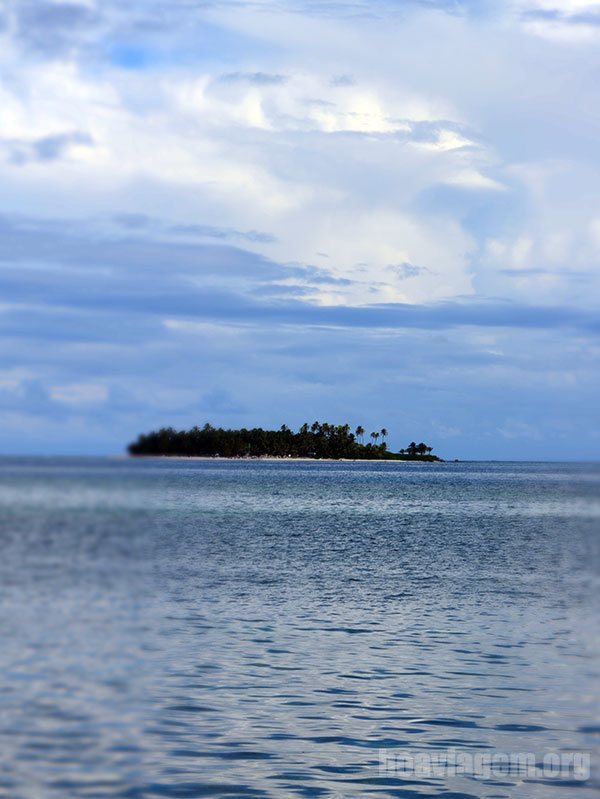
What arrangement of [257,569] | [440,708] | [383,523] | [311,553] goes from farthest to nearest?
[383,523]
[311,553]
[257,569]
[440,708]

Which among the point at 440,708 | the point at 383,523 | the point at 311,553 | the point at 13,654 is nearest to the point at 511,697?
the point at 440,708

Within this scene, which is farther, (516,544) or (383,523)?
(383,523)

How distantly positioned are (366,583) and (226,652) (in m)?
17.7

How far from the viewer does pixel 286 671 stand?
22.9 metres

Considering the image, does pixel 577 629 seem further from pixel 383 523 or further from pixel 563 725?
pixel 383 523

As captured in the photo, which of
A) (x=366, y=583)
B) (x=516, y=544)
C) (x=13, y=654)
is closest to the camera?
(x=13, y=654)

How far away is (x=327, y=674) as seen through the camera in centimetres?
2281

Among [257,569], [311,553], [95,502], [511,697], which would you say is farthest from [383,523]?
[511,697]

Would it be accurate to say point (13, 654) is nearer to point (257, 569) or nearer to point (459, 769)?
point (459, 769)

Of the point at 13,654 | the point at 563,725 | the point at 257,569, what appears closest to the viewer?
the point at 563,725

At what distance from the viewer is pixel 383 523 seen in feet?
295

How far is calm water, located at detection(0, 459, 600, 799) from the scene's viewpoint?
15758 mm

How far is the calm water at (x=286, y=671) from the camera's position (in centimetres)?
1576

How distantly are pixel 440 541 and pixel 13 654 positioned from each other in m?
48.4
